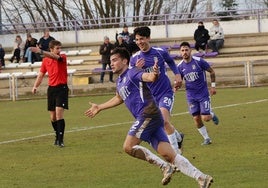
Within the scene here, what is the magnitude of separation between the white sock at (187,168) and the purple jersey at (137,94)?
29.8 inches

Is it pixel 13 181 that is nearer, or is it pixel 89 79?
pixel 13 181

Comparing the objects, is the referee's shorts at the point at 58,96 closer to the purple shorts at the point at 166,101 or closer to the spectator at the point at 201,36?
the purple shorts at the point at 166,101

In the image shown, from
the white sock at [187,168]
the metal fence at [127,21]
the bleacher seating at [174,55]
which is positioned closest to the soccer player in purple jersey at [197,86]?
the white sock at [187,168]

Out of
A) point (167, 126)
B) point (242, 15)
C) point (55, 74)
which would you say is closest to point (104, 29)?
point (242, 15)

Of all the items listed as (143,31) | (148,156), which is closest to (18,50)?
(143,31)

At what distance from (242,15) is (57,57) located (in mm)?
32568

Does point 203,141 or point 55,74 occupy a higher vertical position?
point 55,74

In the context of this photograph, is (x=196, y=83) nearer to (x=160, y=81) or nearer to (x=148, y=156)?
(x=160, y=81)

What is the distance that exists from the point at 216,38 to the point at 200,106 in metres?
25.1

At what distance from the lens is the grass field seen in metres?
12.1

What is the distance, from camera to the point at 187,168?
1037 centimetres

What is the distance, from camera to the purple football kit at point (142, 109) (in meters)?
10.9

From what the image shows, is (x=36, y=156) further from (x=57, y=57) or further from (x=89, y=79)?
(x=89, y=79)

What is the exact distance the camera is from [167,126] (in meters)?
14.5
